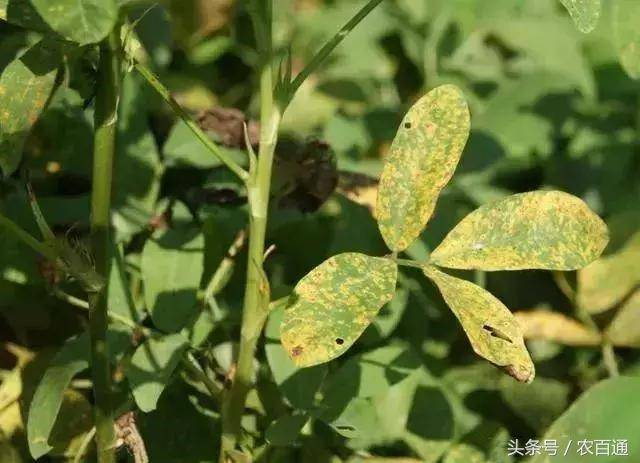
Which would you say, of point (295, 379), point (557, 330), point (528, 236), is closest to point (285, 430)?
point (295, 379)

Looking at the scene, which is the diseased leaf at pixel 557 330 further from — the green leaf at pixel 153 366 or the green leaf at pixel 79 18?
the green leaf at pixel 79 18

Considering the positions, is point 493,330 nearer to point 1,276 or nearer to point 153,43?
point 1,276

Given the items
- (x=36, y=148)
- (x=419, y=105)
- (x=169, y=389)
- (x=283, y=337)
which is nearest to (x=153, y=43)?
(x=36, y=148)

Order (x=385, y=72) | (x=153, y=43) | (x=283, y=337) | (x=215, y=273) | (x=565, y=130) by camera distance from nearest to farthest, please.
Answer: (x=283, y=337) → (x=215, y=273) → (x=153, y=43) → (x=565, y=130) → (x=385, y=72)

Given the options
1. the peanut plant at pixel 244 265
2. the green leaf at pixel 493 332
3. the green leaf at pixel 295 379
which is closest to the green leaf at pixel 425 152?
the peanut plant at pixel 244 265

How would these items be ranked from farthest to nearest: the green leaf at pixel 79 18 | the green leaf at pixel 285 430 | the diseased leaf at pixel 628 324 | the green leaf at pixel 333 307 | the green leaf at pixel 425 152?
the diseased leaf at pixel 628 324 → the green leaf at pixel 285 430 → the green leaf at pixel 425 152 → the green leaf at pixel 333 307 → the green leaf at pixel 79 18

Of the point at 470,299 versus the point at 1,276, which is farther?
the point at 1,276
